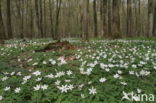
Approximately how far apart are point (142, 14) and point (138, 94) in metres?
43.4

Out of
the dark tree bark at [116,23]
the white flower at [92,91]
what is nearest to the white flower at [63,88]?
the white flower at [92,91]

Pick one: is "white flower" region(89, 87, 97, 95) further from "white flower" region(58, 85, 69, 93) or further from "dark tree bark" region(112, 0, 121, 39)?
"dark tree bark" region(112, 0, 121, 39)

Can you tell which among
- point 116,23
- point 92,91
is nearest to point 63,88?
point 92,91

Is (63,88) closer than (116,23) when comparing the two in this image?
Yes

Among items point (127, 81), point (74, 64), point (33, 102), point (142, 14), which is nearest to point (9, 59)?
point (74, 64)

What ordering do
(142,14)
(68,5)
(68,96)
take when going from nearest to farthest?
(68,96) < (68,5) < (142,14)

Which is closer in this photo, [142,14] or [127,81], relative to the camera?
[127,81]

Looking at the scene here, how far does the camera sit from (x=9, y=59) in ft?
25.5

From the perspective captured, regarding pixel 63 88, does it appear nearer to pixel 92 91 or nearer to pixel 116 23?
pixel 92 91

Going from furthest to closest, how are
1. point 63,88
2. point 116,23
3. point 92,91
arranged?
point 116,23
point 63,88
point 92,91

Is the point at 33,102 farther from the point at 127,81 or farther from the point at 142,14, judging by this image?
the point at 142,14

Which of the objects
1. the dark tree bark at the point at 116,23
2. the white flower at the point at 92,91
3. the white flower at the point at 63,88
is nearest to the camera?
the white flower at the point at 92,91

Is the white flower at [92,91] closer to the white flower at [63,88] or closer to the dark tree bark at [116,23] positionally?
the white flower at [63,88]

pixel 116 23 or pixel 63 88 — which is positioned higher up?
pixel 116 23
